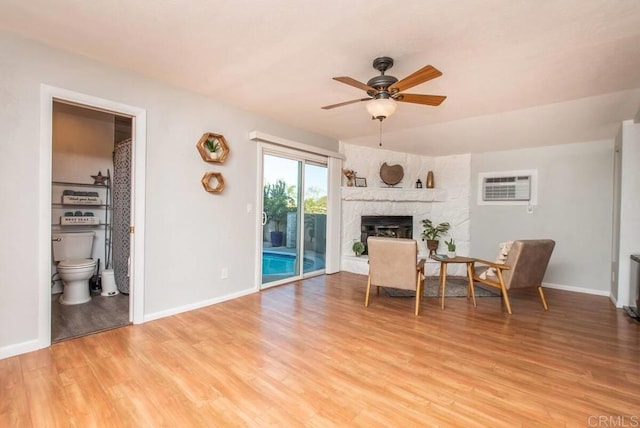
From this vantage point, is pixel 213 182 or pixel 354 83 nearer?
pixel 354 83

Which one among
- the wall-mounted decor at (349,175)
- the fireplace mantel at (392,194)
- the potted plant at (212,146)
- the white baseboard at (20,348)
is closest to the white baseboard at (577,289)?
the fireplace mantel at (392,194)

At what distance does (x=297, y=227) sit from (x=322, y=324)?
2014 millimetres

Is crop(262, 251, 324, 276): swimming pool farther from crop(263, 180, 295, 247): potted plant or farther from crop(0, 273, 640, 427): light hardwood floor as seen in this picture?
crop(0, 273, 640, 427): light hardwood floor

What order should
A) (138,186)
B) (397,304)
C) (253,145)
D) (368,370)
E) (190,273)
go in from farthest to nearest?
1. (253,145)
2. (397,304)
3. (190,273)
4. (138,186)
5. (368,370)

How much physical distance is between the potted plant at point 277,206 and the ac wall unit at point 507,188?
136 inches

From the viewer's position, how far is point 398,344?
2.54 m

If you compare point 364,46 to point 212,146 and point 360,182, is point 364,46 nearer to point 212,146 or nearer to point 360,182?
point 212,146

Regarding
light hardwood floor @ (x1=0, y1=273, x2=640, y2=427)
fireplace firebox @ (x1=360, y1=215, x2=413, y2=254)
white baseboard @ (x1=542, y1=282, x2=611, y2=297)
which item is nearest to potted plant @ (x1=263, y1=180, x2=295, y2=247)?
light hardwood floor @ (x1=0, y1=273, x2=640, y2=427)

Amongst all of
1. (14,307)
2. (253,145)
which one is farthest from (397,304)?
(14,307)

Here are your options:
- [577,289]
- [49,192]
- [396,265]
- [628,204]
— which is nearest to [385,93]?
[396,265]

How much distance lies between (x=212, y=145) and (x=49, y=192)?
5.04ft

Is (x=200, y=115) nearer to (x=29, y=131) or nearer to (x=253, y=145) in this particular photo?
(x=253, y=145)

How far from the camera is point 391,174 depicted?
5586 millimetres

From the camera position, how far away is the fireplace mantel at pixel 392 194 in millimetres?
5379
